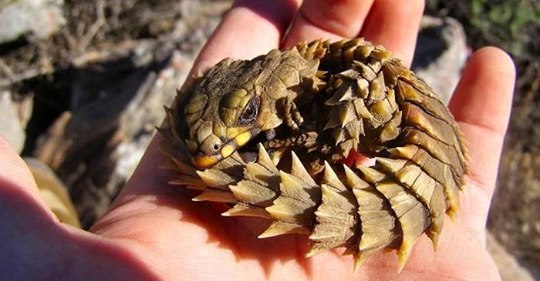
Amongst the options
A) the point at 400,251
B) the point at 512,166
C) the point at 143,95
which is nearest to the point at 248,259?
→ the point at 400,251

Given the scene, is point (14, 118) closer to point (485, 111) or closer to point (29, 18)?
point (29, 18)

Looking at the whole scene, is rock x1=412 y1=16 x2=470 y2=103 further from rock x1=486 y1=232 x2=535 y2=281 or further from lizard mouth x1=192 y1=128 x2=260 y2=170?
lizard mouth x1=192 y1=128 x2=260 y2=170

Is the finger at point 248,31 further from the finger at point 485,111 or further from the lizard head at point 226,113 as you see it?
the finger at point 485,111

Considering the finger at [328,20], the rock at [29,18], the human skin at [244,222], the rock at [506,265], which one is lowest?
the rock at [506,265]

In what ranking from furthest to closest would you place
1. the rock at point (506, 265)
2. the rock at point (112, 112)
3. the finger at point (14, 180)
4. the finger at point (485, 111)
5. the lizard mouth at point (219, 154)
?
the rock at point (506, 265), the rock at point (112, 112), the finger at point (485, 111), the lizard mouth at point (219, 154), the finger at point (14, 180)

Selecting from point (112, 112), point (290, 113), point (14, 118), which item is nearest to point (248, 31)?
point (290, 113)

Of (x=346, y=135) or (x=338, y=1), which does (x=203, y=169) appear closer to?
(x=346, y=135)

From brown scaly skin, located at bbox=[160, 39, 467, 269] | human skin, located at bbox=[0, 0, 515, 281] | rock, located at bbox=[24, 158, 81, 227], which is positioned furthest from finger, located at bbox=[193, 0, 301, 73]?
rock, located at bbox=[24, 158, 81, 227]

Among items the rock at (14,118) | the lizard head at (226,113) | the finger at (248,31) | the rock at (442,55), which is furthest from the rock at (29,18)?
the lizard head at (226,113)
